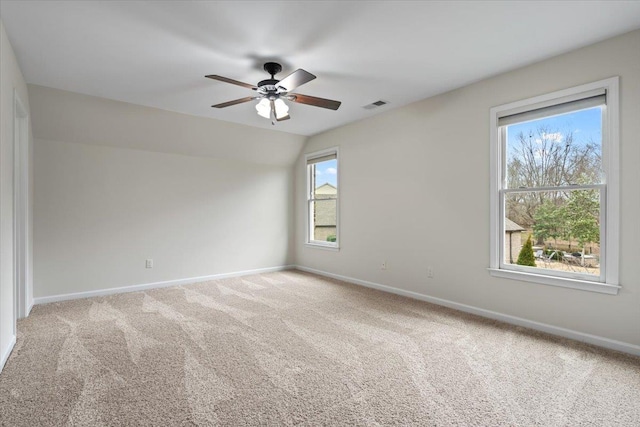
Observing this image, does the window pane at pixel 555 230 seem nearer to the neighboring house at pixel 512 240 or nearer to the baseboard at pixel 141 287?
the neighboring house at pixel 512 240

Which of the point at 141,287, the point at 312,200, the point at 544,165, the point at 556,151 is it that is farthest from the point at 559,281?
the point at 141,287

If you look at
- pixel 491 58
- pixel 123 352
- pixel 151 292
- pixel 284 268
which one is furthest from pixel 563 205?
pixel 151 292

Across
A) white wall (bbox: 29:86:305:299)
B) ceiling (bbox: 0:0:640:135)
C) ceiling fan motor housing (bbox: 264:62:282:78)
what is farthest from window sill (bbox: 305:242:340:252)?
ceiling fan motor housing (bbox: 264:62:282:78)

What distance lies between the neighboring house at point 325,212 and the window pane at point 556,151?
111 inches

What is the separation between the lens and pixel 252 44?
2.72 metres

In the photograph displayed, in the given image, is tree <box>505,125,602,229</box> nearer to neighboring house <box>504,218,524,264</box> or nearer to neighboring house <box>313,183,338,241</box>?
neighboring house <box>504,218,524,264</box>

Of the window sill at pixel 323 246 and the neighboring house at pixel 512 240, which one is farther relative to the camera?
the window sill at pixel 323 246

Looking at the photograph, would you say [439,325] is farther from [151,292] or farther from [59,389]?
[151,292]

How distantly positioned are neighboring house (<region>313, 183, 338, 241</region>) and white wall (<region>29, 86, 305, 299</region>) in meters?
0.80

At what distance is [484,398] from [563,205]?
2.05 metres

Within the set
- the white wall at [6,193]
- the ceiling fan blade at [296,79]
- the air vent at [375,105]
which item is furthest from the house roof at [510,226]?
the white wall at [6,193]

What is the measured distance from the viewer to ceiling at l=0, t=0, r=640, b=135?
7.43 feet

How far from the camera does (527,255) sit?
3299mm

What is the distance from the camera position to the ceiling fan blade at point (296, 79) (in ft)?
8.39
